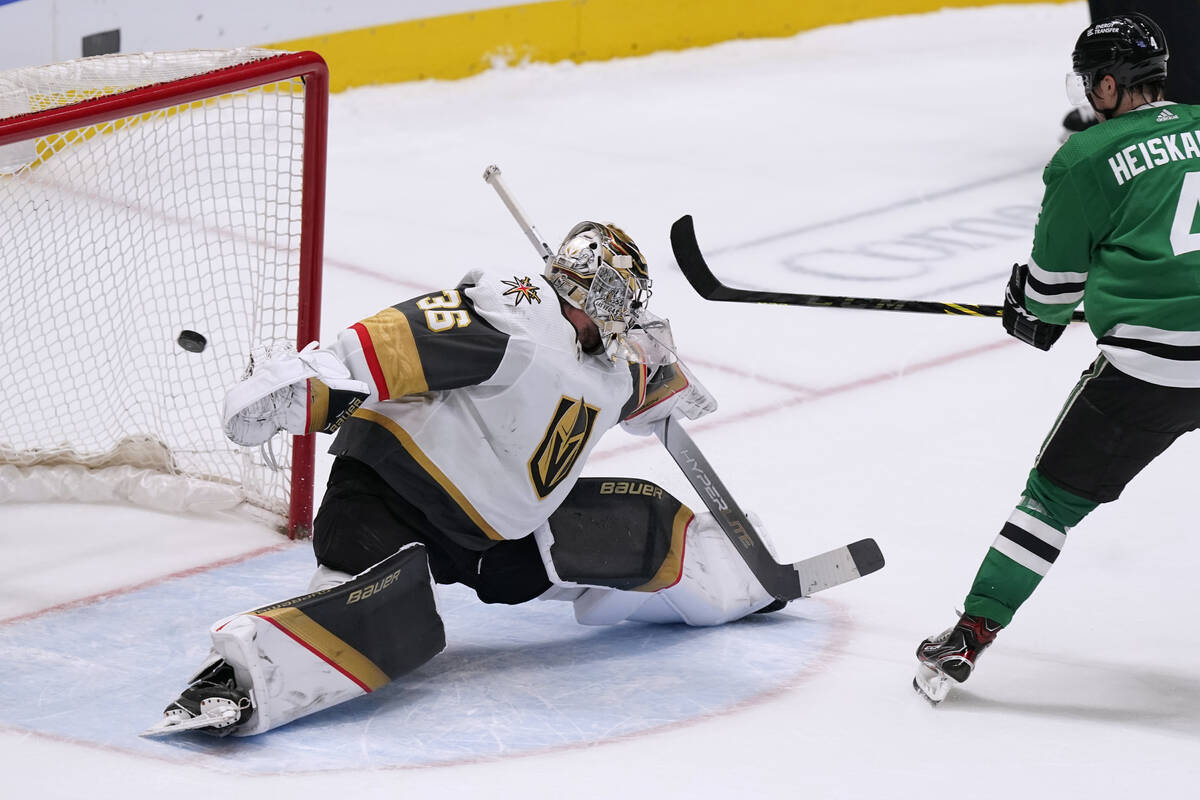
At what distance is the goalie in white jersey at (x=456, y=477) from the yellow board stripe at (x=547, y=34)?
3.91 meters

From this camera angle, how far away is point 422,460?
8.17ft

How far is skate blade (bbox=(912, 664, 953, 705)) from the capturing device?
2.54 metres

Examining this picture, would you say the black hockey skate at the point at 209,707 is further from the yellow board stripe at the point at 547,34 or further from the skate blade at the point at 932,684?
the yellow board stripe at the point at 547,34

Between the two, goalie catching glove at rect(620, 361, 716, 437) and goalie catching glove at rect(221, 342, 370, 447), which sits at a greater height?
goalie catching glove at rect(221, 342, 370, 447)

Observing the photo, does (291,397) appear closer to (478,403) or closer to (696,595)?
(478,403)

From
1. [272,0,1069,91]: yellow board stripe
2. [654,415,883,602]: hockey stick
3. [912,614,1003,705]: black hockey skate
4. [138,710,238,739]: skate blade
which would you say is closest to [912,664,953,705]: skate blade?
[912,614,1003,705]: black hockey skate

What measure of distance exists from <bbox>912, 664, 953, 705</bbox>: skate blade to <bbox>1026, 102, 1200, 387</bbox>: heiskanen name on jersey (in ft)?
1.73

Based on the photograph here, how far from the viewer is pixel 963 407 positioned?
13.4 feet

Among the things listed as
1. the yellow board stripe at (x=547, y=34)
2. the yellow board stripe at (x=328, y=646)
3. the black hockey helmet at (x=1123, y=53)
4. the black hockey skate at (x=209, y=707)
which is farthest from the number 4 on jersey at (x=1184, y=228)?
the yellow board stripe at (x=547, y=34)

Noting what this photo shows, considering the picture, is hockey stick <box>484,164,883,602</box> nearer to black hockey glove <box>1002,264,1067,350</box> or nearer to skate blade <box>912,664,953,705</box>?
skate blade <box>912,664,953,705</box>

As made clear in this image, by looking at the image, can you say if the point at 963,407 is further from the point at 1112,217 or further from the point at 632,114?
the point at 632,114

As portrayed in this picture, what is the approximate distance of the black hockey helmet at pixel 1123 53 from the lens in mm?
2473

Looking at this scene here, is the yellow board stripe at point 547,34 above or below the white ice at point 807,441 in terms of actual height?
above

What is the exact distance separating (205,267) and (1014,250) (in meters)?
2.65
